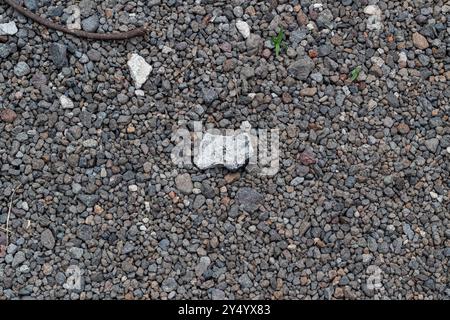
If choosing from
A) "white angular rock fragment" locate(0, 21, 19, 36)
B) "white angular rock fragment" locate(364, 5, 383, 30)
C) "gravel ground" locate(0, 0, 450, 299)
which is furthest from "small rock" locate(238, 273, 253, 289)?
"white angular rock fragment" locate(0, 21, 19, 36)

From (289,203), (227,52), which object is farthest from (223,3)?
(289,203)

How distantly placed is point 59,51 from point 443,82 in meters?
2.01

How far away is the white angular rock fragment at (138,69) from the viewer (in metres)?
3.77

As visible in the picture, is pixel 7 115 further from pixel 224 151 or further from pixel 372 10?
pixel 372 10

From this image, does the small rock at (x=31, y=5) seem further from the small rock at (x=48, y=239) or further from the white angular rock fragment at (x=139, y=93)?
the small rock at (x=48, y=239)

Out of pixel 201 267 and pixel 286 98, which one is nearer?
pixel 201 267

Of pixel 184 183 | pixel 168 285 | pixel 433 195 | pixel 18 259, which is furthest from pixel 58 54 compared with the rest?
pixel 433 195

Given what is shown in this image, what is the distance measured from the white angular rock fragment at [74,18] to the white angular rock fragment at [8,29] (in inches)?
10.9

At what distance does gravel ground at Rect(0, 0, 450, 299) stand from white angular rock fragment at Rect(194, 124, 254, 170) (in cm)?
5

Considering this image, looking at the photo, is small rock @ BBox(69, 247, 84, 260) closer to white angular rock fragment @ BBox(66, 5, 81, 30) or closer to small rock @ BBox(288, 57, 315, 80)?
white angular rock fragment @ BBox(66, 5, 81, 30)

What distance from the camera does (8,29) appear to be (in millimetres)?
3793

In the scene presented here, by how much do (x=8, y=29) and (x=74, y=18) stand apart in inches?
13.4

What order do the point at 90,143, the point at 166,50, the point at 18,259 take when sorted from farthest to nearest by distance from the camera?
1. the point at 166,50
2. the point at 90,143
3. the point at 18,259

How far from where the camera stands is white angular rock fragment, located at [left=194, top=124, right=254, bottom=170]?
12.1 feet
